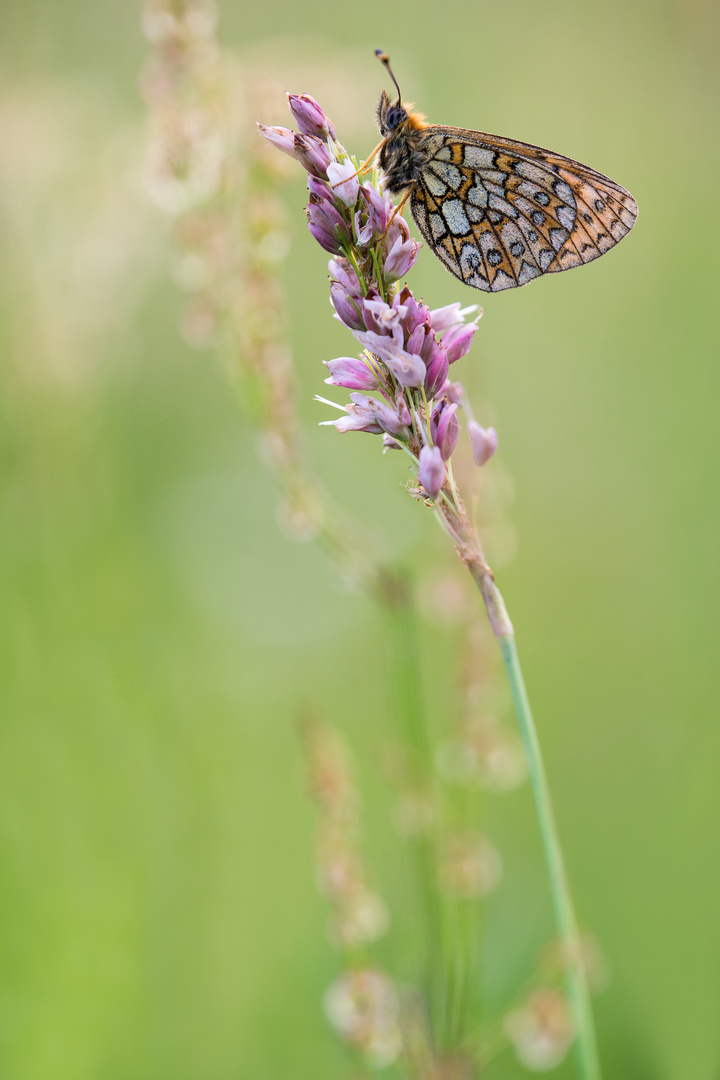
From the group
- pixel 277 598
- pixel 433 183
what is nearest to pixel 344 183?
pixel 433 183

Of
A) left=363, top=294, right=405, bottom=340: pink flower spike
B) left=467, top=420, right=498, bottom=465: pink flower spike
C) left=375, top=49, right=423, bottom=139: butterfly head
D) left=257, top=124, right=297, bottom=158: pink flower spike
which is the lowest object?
left=467, top=420, right=498, bottom=465: pink flower spike

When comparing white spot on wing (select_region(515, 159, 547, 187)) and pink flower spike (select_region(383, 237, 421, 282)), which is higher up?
white spot on wing (select_region(515, 159, 547, 187))

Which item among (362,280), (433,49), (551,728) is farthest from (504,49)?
(362,280)

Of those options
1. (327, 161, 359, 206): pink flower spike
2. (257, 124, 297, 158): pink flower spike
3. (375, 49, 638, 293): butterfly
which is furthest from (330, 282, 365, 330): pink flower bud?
(375, 49, 638, 293): butterfly

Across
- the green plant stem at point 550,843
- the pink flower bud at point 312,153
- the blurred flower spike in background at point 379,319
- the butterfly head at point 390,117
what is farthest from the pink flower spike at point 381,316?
the butterfly head at point 390,117

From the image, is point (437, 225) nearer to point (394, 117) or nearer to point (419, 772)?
point (394, 117)

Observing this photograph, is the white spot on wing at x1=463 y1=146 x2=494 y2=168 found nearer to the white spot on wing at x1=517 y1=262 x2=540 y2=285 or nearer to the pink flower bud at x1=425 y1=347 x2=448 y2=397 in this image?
the white spot on wing at x1=517 y1=262 x2=540 y2=285

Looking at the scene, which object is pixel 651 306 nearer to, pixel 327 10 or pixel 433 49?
pixel 433 49
